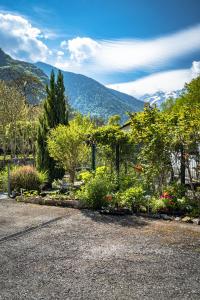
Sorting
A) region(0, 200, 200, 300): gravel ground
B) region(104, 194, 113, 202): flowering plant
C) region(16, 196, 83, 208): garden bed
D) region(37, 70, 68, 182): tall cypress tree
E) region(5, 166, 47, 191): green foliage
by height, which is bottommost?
region(0, 200, 200, 300): gravel ground

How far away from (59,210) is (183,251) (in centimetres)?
481

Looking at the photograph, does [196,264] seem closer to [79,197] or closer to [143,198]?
[143,198]

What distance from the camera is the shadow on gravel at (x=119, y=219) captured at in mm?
8195

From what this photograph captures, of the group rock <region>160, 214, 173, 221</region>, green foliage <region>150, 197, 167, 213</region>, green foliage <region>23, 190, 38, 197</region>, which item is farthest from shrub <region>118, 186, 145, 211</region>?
green foliage <region>23, 190, 38, 197</region>

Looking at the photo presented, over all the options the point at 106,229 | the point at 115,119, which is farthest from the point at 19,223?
the point at 115,119

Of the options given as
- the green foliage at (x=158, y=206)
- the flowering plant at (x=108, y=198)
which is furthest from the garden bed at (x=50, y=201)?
the green foliage at (x=158, y=206)

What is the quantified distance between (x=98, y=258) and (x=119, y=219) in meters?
2.99

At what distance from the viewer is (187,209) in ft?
29.3

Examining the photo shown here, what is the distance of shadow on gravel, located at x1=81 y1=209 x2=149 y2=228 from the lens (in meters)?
8.20

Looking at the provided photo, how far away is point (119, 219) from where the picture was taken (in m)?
8.74

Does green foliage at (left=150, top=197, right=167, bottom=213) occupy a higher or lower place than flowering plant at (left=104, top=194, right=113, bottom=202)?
lower

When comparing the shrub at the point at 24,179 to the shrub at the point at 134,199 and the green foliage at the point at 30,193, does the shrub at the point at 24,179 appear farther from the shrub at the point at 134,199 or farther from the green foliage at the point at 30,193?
the shrub at the point at 134,199

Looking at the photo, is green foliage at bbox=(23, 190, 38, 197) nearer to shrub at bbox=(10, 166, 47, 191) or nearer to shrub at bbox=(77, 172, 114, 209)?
shrub at bbox=(10, 166, 47, 191)

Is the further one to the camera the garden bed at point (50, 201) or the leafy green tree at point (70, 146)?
the leafy green tree at point (70, 146)
